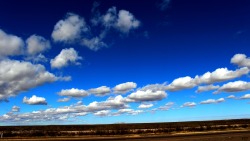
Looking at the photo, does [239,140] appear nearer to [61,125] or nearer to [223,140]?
[223,140]

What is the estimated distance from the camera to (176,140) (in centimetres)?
4209

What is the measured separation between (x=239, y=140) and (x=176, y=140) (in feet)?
26.7

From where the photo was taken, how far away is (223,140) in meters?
41.0

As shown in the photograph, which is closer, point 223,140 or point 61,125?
point 223,140

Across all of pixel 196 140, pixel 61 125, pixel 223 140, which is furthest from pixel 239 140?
pixel 61 125

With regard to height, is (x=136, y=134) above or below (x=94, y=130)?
below

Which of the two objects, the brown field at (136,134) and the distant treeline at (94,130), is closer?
the brown field at (136,134)

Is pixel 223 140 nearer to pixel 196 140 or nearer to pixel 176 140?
pixel 196 140

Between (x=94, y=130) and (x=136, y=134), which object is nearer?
(x=136, y=134)

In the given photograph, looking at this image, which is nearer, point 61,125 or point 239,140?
point 239,140

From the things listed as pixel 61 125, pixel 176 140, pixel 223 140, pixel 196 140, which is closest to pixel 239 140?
pixel 223 140

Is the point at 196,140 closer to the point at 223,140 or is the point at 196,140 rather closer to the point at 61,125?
the point at 223,140

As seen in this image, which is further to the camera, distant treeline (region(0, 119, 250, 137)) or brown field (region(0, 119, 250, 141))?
distant treeline (region(0, 119, 250, 137))

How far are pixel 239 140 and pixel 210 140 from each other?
143 inches
